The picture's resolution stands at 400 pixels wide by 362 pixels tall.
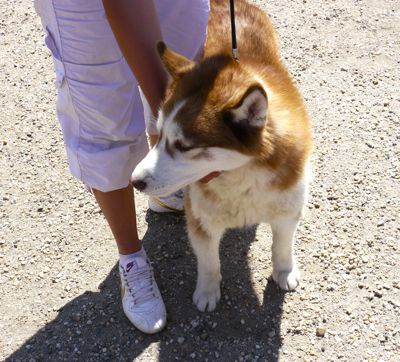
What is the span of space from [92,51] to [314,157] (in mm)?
1863

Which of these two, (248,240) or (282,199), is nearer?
(282,199)

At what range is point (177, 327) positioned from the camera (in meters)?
2.81

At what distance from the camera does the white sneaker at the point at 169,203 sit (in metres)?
3.29

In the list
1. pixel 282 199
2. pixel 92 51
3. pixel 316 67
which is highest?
pixel 92 51

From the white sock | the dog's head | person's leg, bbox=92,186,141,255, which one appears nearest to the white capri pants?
person's leg, bbox=92,186,141,255

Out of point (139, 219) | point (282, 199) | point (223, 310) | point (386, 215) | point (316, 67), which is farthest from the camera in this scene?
point (316, 67)

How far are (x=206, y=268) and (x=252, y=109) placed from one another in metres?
1.14

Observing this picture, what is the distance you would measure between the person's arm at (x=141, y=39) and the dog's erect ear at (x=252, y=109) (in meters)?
0.44

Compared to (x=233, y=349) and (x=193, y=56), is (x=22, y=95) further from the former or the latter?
(x=233, y=349)

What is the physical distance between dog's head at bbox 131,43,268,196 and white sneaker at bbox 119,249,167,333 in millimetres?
897

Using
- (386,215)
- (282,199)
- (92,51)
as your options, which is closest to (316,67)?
(386,215)

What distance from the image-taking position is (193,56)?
8.92 feet

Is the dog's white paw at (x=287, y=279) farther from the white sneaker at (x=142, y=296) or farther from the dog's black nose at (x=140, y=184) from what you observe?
the dog's black nose at (x=140, y=184)

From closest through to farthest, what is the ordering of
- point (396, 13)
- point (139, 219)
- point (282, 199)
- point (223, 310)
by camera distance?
point (282, 199)
point (223, 310)
point (139, 219)
point (396, 13)
